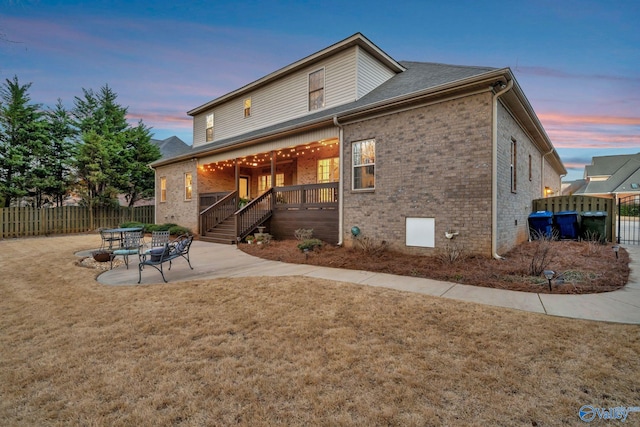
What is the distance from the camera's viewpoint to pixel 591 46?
533 inches

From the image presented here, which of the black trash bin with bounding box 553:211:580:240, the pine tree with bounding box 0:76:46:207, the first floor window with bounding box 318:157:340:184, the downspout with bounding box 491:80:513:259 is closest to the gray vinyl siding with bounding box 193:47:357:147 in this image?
the first floor window with bounding box 318:157:340:184

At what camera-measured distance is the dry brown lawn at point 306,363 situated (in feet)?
6.92

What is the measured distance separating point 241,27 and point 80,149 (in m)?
13.4

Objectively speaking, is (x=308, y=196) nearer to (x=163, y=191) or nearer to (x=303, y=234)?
(x=303, y=234)

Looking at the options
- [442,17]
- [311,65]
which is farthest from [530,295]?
[442,17]

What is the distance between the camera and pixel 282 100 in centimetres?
1384

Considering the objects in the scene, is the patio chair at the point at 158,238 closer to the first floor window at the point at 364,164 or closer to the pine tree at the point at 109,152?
the first floor window at the point at 364,164

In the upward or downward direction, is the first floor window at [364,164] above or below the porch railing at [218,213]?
above

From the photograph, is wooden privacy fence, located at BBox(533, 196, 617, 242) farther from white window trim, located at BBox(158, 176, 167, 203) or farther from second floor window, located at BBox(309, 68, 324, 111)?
white window trim, located at BBox(158, 176, 167, 203)

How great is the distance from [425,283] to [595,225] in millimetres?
9233

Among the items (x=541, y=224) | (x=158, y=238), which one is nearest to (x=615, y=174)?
(x=541, y=224)

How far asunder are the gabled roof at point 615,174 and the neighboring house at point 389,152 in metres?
27.4

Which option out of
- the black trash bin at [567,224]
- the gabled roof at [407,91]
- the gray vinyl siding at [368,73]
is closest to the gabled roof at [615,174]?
the gabled roof at [407,91]

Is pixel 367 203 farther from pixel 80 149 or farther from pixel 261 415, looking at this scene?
pixel 80 149
